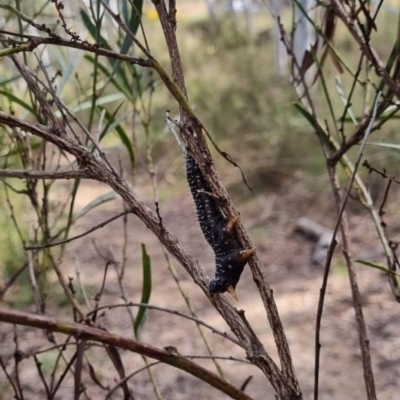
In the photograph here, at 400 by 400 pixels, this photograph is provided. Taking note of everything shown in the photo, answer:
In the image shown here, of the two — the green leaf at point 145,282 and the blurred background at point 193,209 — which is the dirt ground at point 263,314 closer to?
the blurred background at point 193,209

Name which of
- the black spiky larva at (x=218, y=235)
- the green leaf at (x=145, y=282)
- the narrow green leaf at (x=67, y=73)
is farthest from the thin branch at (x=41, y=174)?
the narrow green leaf at (x=67, y=73)

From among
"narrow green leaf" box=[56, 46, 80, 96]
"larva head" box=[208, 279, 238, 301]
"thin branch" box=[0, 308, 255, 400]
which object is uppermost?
"narrow green leaf" box=[56, 46, 80, 96]

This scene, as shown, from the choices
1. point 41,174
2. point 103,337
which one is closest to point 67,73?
point 41,174

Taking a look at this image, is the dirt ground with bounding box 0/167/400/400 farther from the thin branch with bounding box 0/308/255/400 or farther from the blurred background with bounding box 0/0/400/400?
the thin branch with bounding box 0/308/255/400

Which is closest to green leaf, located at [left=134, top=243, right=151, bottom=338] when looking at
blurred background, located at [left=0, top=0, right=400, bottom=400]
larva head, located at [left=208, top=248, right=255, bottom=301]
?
blurred background, located at [left=0, top=0, right=400, bottom=400]

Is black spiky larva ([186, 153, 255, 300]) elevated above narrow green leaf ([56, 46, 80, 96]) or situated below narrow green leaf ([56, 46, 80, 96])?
below

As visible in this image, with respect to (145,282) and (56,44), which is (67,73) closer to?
(145,282)
